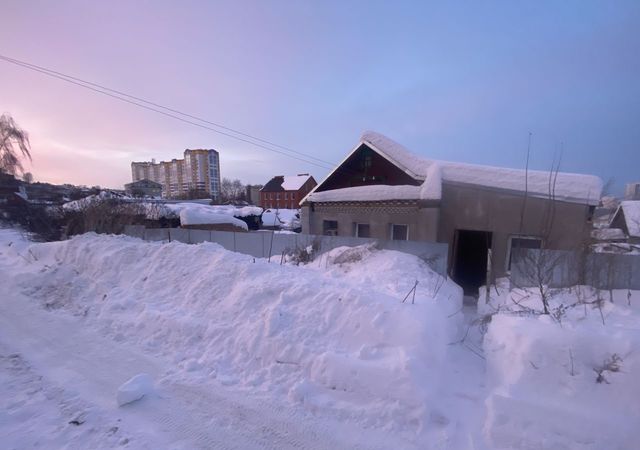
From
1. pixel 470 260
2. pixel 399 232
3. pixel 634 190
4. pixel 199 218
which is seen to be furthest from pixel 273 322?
pixel 634 190

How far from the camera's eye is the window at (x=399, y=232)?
11.2 metres

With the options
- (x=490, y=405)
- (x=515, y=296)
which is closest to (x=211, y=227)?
(x=515, y=296)

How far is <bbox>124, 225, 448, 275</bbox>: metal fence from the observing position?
27.9 feet

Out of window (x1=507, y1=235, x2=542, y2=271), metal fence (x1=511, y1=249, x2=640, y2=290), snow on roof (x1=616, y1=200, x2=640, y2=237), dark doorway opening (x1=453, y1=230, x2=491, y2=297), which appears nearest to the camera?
metal fence (x1=511, y1=249, x2=640, y2=290)

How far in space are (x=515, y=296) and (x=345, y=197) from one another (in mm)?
8095

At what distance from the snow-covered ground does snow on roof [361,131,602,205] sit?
15.1 ft

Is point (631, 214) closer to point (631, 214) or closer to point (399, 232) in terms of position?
point (631, 214)

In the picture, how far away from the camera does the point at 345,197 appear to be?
1320 centimetres

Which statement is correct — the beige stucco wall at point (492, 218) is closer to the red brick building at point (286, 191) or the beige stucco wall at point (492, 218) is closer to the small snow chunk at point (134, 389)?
the small snow chunk at point (134, 389)

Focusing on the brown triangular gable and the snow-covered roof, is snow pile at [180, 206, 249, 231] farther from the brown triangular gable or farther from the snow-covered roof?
the snow-covered roof

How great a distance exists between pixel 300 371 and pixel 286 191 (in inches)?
2222

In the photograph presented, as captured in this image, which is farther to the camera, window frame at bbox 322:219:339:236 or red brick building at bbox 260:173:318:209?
red brick building at bbox 260:173:318:209

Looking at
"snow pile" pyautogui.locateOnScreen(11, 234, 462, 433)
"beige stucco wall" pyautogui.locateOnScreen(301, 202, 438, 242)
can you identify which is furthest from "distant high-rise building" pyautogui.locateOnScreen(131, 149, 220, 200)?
"snow pile" pyautogui.locateOnScreen(11, 234, 462, 433)

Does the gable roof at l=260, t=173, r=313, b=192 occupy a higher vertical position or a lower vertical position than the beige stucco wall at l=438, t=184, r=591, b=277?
higher
